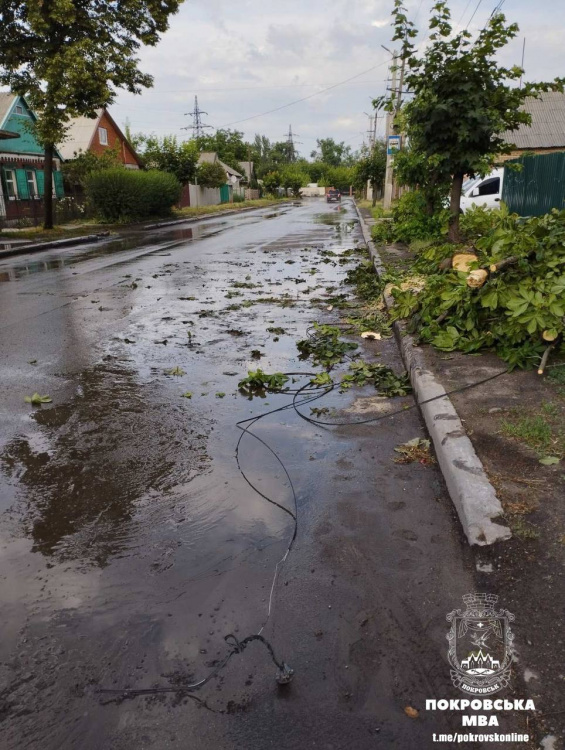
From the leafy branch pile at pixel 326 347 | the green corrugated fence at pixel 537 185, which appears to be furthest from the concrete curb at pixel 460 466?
the green corrugated fence at pixel 537 185

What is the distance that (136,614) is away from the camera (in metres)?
2.65

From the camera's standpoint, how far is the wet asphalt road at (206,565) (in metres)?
2.14

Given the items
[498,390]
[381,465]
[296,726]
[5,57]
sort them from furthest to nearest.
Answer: [5,57], [498,390], [381,465], [296,726]

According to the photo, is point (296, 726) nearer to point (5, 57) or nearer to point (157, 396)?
point (157, 396)

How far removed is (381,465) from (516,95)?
8651 millimetres

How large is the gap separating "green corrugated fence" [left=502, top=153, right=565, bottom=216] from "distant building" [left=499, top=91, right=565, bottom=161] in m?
11.9

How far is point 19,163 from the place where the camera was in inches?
1348

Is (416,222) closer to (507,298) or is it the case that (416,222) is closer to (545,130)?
(507,298)

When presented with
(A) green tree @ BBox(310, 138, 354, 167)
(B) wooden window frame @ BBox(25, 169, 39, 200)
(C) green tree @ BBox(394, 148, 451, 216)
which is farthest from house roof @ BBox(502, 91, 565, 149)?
(A) green tree @ BBox(310, 138, 354, 167)

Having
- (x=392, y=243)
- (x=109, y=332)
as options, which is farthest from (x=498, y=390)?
(x=392, y=243)

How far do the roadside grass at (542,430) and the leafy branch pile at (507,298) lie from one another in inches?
39.7

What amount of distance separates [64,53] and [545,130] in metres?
21.2

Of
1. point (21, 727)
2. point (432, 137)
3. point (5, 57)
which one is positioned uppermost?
point (5, 57)

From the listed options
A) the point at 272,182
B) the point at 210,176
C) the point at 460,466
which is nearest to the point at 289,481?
the point at 460,466
